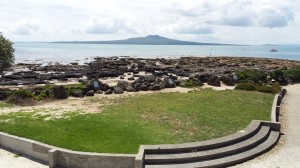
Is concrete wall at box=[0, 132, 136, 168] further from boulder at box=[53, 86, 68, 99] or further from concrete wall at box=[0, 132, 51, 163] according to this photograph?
boulder at box=[53, 86, 68, 99]

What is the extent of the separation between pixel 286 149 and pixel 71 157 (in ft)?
30.5

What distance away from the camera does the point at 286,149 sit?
50.4 ft

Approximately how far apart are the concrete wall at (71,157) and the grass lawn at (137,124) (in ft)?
1.64

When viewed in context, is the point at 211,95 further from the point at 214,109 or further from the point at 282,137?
the point at 282,137

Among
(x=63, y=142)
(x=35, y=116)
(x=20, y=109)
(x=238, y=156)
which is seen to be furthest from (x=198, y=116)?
(x=20, y=109)

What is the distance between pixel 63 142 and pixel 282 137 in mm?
10497

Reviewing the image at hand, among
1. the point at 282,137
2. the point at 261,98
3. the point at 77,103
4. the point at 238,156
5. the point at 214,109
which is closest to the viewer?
the point at 238,156

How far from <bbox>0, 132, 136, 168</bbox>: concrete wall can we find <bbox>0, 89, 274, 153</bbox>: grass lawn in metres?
0.50

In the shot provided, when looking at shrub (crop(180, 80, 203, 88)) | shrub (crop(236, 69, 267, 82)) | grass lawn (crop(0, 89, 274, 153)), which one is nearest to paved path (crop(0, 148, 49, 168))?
grass lawn (crop(0, 89, 274, 153))

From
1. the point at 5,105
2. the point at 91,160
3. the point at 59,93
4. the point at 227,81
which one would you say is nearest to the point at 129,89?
the point at 59,93

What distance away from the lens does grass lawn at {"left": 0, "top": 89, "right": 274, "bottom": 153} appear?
48.4 feet

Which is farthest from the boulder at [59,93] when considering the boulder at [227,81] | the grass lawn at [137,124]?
the boulder at [227,81]

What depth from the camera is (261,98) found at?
25.8m

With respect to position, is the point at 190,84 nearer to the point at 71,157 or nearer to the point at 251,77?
the point at 251,77
